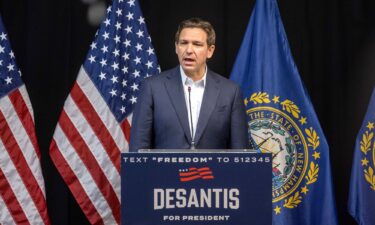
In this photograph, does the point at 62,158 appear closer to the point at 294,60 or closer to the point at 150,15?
the point at 150,15

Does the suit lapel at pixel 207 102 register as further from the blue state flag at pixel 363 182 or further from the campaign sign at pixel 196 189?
the blue state flag at pixel 363 182

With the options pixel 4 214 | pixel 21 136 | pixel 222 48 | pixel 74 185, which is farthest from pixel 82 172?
pixel 222 48

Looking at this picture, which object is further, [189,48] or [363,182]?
[363,182]

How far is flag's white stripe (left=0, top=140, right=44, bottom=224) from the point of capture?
357 centimetres

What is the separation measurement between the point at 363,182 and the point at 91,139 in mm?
1879

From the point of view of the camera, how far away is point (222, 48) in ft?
12.4

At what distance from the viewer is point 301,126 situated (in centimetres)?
359

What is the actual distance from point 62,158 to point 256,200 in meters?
2.15

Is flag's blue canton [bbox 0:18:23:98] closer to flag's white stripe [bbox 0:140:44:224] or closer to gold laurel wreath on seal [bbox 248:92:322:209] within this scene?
flag's white stripe [bbox 0:140:44:224]

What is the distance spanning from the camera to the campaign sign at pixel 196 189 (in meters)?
1.71

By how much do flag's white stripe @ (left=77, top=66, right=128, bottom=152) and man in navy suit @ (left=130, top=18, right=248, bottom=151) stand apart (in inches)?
46.0

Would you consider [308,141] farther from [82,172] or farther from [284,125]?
[82,172]

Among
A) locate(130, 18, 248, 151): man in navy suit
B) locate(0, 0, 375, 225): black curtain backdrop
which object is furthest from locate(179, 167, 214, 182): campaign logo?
locate(0, 0, 375, 225): black curtain backdrop

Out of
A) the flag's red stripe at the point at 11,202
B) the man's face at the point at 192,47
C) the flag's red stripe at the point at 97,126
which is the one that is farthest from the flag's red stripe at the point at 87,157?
the man's face at the point at 192,47
